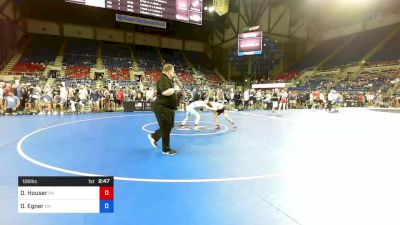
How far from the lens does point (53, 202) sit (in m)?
1.69

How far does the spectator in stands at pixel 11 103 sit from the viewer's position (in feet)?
44.9

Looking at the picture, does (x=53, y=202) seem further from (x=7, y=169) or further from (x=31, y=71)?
(x=31, y=71)

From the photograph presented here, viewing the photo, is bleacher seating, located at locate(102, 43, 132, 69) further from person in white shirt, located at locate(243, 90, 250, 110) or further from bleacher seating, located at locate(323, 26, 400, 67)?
bleacher seating, located at locate(323, 26, 400, 67)

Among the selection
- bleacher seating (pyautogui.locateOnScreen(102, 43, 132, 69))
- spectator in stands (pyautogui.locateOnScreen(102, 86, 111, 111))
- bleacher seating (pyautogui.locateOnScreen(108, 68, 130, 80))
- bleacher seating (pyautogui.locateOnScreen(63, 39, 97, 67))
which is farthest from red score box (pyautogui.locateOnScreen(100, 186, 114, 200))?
bleacher seating (pyautogui.locateOnScreen(102, 43, 132, 69))

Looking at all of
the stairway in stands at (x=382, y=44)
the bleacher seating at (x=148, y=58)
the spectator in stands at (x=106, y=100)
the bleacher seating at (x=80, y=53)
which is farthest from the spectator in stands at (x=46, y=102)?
the stairway in stands at (x=382, y=44)

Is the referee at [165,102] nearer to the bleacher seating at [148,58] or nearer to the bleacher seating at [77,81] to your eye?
the bleacher seating at [77,81]

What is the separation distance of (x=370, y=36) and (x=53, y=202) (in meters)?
39.1

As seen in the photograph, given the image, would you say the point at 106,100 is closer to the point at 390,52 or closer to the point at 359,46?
the point at 390,52
